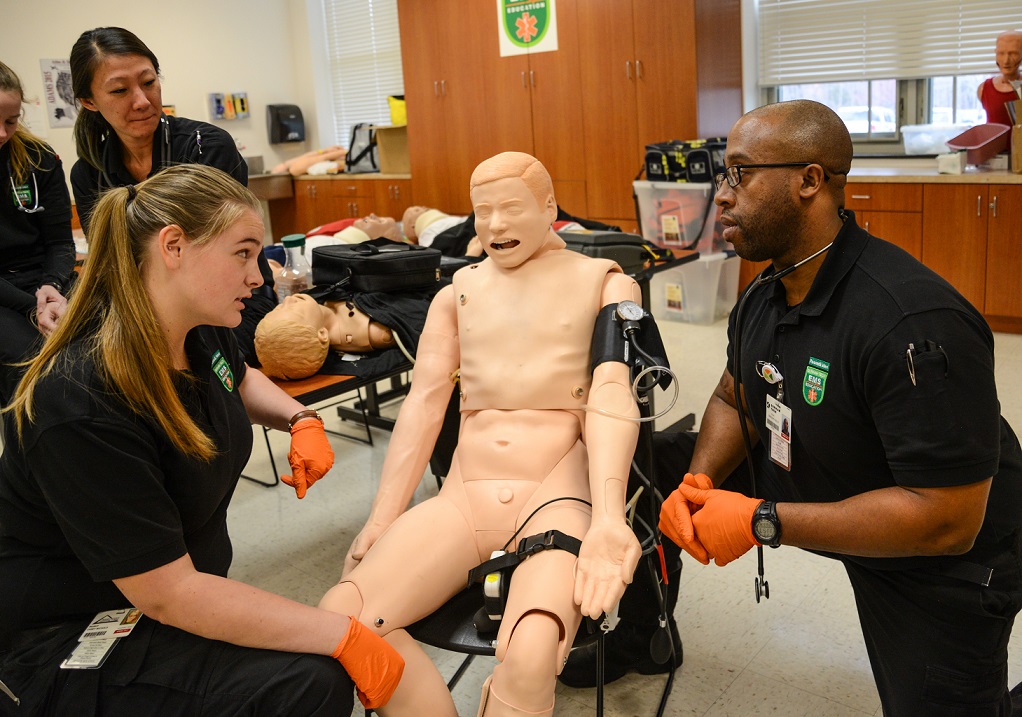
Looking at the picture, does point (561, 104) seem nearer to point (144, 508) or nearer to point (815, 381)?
point (815, 381)

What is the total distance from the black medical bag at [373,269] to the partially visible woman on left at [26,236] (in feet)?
2.54

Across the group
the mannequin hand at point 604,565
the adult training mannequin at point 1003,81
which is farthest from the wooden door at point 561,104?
the mannequin hand at point 604,565

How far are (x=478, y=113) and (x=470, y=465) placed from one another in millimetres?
4961

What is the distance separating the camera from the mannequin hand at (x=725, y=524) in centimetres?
160

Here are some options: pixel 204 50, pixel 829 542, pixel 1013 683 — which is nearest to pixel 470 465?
pixel 829 542

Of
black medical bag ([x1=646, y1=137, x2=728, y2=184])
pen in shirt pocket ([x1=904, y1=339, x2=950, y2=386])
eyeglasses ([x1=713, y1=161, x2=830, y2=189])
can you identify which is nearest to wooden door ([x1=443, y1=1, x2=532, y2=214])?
black medical bag ([x1=646, y1=137, x2=728, y2=184])

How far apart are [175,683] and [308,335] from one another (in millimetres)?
1315

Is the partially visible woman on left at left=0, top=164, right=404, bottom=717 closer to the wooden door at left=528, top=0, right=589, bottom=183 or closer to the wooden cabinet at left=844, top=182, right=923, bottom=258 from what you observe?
the wooden cabinet at left=844, top=182, right=923, bottom=258

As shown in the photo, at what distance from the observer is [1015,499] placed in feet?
5.20

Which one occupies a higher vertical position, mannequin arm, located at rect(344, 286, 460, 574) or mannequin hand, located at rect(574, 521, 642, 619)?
mannequin arm, located at rect(344, 286, 460, 574)

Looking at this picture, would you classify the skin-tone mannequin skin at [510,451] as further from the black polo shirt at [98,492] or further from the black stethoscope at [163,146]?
the black stethoscope at [163,146]

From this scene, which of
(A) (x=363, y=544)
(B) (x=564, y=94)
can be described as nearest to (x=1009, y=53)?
(B) (x=564, y=94)

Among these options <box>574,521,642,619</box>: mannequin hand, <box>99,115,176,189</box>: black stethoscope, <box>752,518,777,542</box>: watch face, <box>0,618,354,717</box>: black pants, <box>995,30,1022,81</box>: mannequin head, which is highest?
<box>995,30,1022,81</box>: mannequin head

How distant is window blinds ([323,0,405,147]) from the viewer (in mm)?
7871
